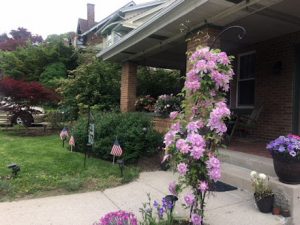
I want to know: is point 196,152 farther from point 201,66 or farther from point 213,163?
point 201,66

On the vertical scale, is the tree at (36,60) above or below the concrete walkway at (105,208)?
above

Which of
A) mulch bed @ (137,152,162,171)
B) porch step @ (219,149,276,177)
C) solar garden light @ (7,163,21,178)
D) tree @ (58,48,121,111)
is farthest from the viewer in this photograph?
tree @ (58,48,121,111)

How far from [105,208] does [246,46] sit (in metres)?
5.69

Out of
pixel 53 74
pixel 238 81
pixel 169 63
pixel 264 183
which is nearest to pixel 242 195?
pixel 264 183

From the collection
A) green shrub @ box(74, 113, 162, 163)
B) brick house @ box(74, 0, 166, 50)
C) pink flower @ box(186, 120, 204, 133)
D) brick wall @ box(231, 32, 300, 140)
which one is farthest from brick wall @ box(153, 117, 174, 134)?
brick house @ box(74, 0, 166, 50)

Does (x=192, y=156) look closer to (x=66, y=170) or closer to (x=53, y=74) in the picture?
(x=66, y=170)

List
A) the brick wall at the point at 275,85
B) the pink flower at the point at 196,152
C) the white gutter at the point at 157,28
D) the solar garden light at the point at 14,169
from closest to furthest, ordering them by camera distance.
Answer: the pink flower at the point at 196,152 → the white gutter at the point at 157,28 → the solar garden light at the point at 14,169 → the brick wall at the point at 275,85

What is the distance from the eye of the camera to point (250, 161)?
4.71m

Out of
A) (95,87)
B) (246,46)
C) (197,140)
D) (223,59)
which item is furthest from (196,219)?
(95,87)

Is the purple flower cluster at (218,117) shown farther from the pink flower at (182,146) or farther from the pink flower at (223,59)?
the pink flower at (223,59)

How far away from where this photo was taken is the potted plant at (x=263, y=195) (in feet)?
12.2

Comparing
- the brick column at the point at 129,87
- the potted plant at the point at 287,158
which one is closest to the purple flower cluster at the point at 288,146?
the potted plant at the point at 287,158

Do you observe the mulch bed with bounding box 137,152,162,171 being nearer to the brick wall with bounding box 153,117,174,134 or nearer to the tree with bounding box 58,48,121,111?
the brick wall with bounding box 153,117,174,134

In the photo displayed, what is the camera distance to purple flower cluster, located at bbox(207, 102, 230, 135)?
2.88m
